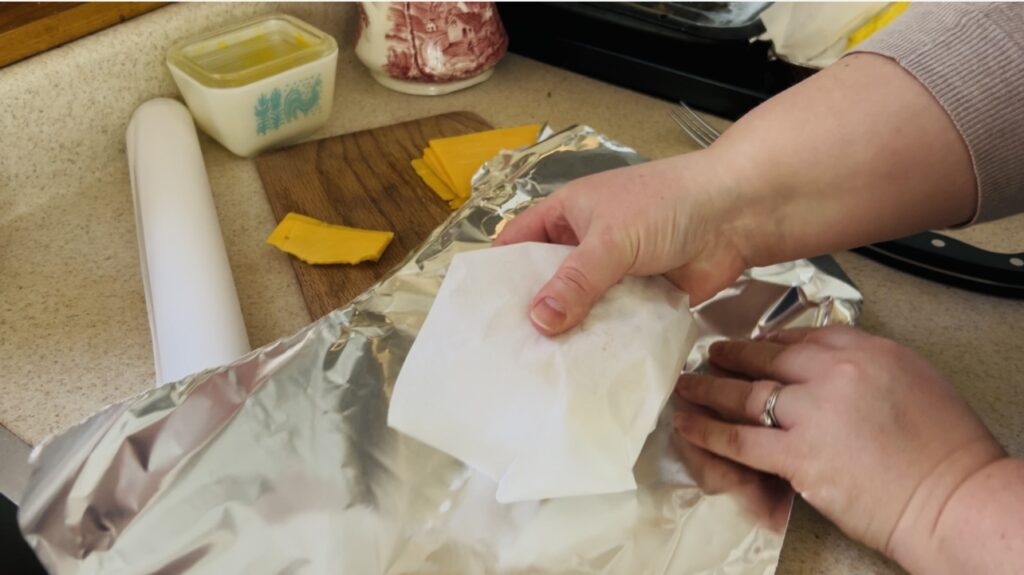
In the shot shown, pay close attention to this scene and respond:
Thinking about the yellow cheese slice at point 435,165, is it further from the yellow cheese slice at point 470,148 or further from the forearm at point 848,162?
the forearm at point 848,162

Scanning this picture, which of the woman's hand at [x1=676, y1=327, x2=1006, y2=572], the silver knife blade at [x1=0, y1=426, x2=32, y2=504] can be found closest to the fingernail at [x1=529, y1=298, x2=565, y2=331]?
the woman's hand at [x1=676, y1=327, x2=1006, y2=572]

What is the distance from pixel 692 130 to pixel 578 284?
0.42 meters

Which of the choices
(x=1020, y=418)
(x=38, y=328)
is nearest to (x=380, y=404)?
(x=38, y=328)

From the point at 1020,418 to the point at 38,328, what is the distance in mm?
699

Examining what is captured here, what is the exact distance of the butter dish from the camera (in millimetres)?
712

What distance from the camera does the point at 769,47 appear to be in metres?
0.79

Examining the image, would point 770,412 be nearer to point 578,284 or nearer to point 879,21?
point 578,284

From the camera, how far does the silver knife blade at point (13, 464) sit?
1.54ft

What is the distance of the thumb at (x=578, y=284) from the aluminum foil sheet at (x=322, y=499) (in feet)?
0.30

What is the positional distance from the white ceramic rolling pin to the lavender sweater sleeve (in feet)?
1.52

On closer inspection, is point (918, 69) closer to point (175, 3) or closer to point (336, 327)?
point (336, 327)

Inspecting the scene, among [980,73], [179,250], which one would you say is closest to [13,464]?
[179,250]

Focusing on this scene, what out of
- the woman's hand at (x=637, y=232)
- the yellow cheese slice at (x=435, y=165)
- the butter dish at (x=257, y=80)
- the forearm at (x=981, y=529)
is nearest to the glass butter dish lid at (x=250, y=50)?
the butter dish at (x=257, y=80)

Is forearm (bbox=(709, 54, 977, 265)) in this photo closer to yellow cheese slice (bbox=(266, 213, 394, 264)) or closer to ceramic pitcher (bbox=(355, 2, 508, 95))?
yellow cheese slice (bbox=(266, 213, 394, 264))
